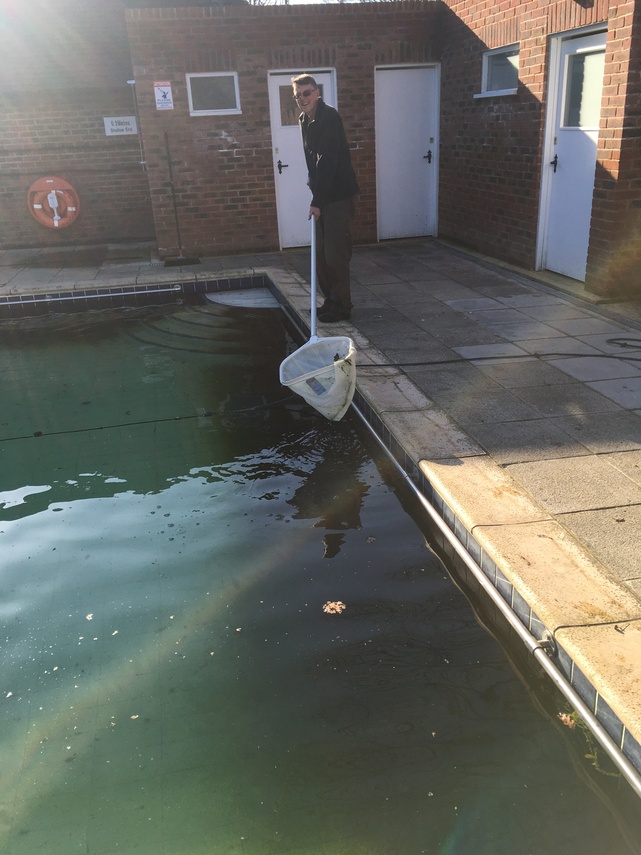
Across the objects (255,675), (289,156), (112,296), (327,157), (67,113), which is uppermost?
(67,113)

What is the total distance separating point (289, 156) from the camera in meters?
8.95

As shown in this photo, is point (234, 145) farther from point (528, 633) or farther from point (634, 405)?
point (528, 633)

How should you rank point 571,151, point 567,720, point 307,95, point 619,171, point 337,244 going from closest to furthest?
1. point 567,720
2. point 307,95
3. point 337,244
4. point 619,171
5. point 571,151

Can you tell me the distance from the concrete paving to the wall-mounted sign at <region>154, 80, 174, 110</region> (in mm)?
2134

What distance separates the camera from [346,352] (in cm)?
417

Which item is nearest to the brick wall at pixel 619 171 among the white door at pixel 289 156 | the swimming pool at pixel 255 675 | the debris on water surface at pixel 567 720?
the swimming pool at pixel 255 675

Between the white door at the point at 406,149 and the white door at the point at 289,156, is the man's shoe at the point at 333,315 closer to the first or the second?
the white door at the point at 289,156

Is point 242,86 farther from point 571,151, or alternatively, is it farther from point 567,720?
point 567,720

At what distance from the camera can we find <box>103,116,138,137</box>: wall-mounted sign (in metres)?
10.3

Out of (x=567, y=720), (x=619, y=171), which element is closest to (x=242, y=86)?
(x=619, y=171)

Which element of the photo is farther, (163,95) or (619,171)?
(163,95)

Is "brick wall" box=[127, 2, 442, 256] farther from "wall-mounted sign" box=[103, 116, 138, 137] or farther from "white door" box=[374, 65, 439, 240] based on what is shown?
"wall-mounted sign" box=[103, 116, 138, 137]

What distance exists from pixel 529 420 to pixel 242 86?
→ 6.34m

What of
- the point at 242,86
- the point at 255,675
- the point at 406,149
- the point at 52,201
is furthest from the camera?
the point at 52,201
